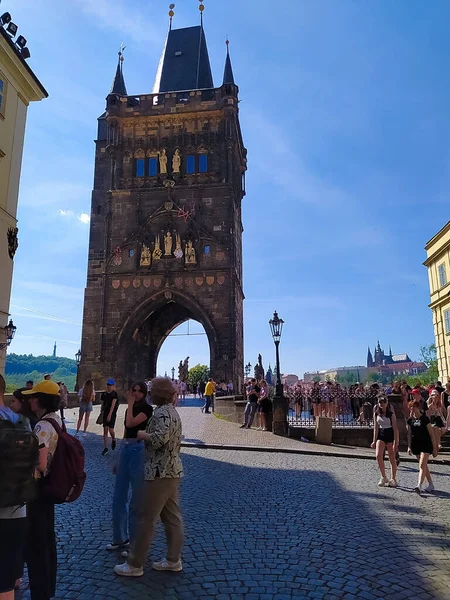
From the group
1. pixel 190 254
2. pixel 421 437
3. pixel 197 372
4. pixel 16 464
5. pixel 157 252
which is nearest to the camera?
pixel 16 464

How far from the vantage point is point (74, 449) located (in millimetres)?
3139

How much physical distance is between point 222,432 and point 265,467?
548cm

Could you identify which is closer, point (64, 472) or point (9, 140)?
point (64, 472)

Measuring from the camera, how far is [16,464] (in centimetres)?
246

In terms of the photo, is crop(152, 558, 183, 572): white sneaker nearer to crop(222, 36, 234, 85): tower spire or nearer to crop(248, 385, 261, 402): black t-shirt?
crop(248, 385, 261, 402): black t-shirt

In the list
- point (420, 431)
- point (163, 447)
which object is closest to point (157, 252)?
point (420, 431)

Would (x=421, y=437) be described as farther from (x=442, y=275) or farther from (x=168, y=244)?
(x=168, y=244)

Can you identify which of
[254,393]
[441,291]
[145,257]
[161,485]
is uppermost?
[145,257]

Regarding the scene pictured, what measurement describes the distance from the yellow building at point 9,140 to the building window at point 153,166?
16.3 metres

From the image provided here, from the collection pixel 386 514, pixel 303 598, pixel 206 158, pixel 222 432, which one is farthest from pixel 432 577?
pixel 206 158

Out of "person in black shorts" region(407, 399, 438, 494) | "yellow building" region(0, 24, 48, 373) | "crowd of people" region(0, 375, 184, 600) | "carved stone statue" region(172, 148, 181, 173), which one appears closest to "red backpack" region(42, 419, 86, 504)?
"crowd of people" region(0, 375, 184, 600)

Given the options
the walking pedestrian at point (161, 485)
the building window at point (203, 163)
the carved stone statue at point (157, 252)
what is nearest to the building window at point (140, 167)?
the building window at point (203, 163)

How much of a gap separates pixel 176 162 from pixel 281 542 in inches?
1198

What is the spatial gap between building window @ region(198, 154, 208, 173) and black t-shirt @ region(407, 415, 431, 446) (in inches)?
1081
